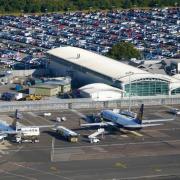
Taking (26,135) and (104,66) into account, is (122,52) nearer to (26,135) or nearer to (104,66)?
(104,66)

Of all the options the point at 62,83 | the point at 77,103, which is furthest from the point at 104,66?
the point at 77,103

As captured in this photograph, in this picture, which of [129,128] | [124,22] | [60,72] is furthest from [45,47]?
[129,128]

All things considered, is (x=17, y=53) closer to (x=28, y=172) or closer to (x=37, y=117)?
(x=37, y=117)

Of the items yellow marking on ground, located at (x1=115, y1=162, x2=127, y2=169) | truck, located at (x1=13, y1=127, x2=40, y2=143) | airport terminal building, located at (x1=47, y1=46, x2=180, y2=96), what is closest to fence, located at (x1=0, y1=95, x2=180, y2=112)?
airport terminal building, located at (x1=47, y1=46, x2=180, y2=96)

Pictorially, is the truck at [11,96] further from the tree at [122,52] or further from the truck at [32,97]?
the tree at [122,52]

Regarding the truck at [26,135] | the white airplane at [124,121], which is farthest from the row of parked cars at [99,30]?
the truck at [26,135]
